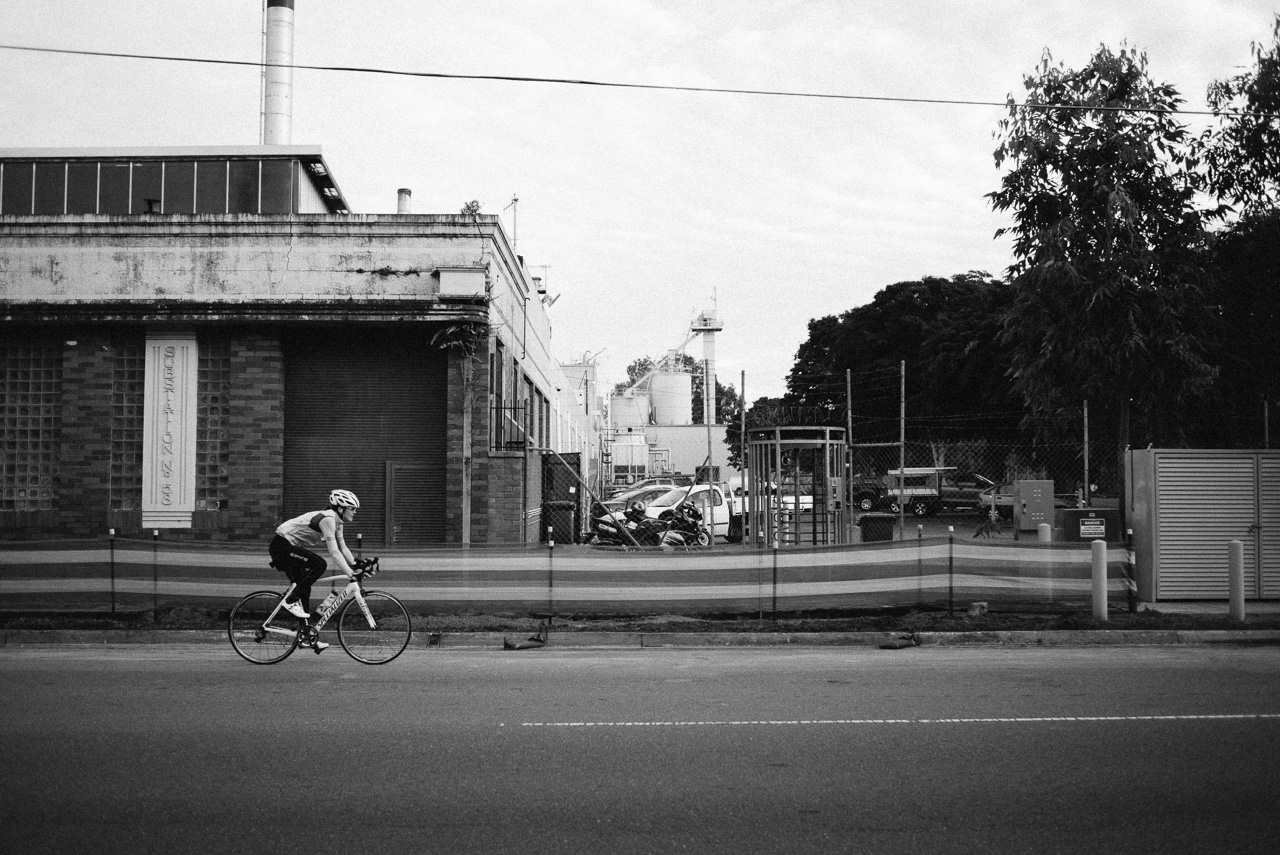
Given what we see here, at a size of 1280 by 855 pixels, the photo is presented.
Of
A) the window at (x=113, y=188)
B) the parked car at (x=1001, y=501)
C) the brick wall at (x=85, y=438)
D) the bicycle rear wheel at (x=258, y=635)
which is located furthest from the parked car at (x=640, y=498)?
the bicycle rear wheel at (x=258, y=635)

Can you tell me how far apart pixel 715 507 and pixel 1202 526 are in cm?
1611

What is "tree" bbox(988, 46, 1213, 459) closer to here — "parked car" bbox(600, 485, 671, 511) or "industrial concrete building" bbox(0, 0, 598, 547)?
"industrial concrete building" bbox(0, 0, 598, 547)

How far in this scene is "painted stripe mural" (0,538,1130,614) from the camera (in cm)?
1327

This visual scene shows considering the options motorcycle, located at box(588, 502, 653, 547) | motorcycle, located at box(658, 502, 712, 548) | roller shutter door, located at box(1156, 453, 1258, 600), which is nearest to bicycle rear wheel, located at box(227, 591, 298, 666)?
motorcycle, located at box(588, 502, 653, 547)

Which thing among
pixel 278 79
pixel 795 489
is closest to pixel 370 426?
pixel 795 489

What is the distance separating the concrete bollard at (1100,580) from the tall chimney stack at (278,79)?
24.7m

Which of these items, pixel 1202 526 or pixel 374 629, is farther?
pixel 1202 526

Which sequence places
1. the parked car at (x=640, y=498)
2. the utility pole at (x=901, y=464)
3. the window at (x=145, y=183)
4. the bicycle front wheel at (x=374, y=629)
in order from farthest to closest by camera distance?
the parked car at (x=640, y=498) → the window at (x=145, y=183) → the utility pole at (x=901, y=464) → the bicycle front wheel at (x=374, y=629)

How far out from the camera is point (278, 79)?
3066 centimetres

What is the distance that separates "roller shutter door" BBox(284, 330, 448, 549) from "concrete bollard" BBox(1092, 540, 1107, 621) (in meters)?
10.7

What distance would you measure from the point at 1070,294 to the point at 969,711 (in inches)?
438

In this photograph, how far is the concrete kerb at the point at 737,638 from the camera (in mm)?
12320

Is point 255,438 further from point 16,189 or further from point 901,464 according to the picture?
point 901,464

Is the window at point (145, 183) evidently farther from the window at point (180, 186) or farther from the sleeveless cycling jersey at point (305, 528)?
the sleeveless cycling jersey at point (305, 528)
